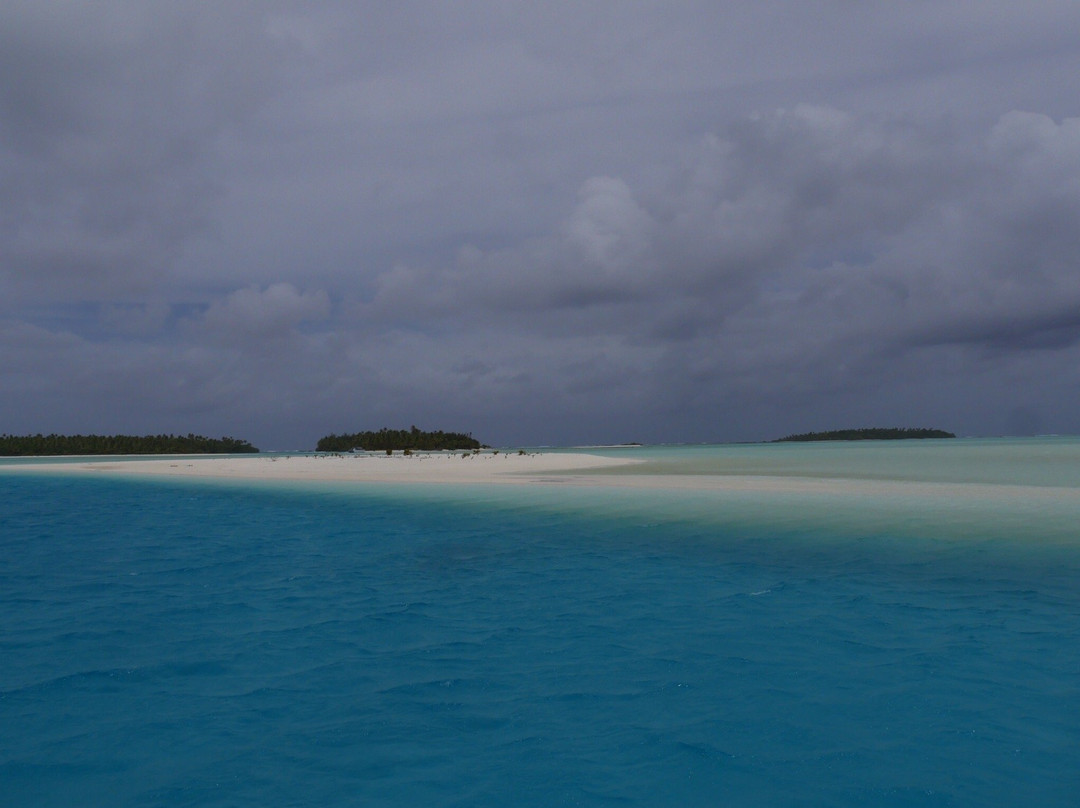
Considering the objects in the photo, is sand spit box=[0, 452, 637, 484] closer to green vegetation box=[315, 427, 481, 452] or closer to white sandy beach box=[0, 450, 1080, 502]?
white sandy beach box=[0, 450, 1080, 502]

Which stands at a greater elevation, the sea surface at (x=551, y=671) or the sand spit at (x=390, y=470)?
the sand spit at (x=390, y=470)

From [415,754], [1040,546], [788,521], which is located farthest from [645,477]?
[415,754]

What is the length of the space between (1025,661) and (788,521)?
13538 mm

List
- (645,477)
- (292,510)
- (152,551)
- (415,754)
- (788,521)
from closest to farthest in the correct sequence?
(415,754)
(152,551)
(788,521)
(292,510)
(645,477)

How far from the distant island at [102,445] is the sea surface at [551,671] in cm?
13102

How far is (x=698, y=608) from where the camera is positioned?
39.5 feet

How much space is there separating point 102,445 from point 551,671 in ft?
487

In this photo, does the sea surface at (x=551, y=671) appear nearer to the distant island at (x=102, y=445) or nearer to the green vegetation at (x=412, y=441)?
the green vegetation at (x=412, y=441)

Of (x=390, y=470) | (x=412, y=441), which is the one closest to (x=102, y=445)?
(x=412, y=441)

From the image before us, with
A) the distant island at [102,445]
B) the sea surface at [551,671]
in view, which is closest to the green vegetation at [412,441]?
the distant island at [102,445]

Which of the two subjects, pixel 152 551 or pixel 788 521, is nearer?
pixel 152 551

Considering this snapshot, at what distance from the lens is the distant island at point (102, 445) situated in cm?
12800

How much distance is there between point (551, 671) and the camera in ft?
29.5

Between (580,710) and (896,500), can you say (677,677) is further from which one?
(896,500)
